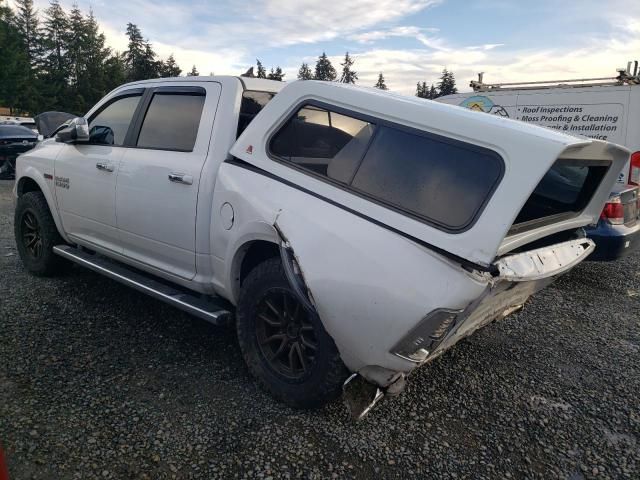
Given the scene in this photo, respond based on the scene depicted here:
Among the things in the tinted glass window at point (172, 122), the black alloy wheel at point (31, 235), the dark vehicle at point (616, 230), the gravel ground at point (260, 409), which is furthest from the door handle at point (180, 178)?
the dark vehicle at point (616, 230)

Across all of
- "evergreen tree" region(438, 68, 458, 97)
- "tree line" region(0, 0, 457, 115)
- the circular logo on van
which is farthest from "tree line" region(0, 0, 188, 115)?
the circular logo on van

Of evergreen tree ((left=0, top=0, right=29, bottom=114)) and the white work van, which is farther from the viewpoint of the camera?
evergreen tree ((left=0, top=0, right=29, bottom=114))

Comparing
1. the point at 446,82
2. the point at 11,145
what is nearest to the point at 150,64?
the point at 446,82

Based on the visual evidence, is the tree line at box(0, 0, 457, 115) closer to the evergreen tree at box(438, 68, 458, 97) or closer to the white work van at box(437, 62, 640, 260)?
the evergreen tree at box(438, 68, 458, 97)

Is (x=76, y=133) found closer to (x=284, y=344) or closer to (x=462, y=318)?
(x=284, y=344)

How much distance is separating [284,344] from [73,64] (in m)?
76.8

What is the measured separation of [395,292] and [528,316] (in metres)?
2.95

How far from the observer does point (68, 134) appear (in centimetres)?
409

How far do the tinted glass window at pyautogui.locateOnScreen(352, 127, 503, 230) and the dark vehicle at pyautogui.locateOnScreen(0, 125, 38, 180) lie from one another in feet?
45.1

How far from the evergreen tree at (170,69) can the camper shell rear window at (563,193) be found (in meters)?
69.4

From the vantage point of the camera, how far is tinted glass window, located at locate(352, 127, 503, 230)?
2090 millimetres

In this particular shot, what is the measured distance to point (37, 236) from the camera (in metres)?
4.86

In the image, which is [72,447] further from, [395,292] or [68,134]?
[68,134]

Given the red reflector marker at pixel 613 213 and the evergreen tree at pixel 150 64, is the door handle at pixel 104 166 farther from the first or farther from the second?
the evergreen tree at pixel 150 64
